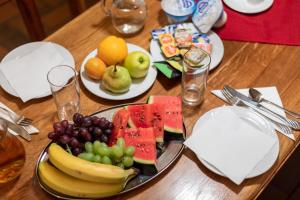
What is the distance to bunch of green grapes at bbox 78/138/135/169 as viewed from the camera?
827 mm

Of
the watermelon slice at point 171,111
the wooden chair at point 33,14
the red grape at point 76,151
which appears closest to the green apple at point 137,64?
the watermelon slice at point 171,111

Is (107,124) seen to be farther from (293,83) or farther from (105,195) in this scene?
(293,83)

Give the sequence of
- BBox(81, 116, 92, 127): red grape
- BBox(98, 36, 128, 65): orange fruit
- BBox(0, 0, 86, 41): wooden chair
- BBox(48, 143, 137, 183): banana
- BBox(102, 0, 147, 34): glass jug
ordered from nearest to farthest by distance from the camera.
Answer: BBox(48, 143, 137, 183): banana < BBox(81, 116, 92, 127): red grape < BBox(98, 36, 128, 65): orange fruit < BBox(102, 0, 147, 34): glass jug < BBox(0, 0, 86, 41): wooden chair

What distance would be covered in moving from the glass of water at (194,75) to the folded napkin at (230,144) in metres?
0.10

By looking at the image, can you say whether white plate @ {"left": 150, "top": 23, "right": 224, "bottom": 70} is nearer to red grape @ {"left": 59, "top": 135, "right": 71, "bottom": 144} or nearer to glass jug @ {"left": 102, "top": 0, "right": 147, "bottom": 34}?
glass jug @ {"left": 102, "top": 0, "right": 147, "bottom": 34}

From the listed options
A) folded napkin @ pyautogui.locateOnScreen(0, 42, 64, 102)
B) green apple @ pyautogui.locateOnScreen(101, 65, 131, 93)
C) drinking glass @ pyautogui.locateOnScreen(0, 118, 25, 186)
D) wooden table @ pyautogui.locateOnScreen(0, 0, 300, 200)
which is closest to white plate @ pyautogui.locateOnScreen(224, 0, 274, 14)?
wooden table @ pyautogui.locateOnScreen(0, 0, 300, 200)

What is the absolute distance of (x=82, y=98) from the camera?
42.9 inches

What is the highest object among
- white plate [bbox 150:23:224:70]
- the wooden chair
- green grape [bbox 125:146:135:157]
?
green grape [bbox 125:146:135:157]

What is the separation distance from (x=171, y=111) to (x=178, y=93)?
136mm

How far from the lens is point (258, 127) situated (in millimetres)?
992

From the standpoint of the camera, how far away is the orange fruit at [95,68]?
109cm

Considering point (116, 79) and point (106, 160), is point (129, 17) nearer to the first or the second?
point (116, 79)

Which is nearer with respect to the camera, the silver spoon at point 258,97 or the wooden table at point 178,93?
the wooden table at point 178,93

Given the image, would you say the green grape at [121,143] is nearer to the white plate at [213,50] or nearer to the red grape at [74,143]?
the red grape at [74,143]
